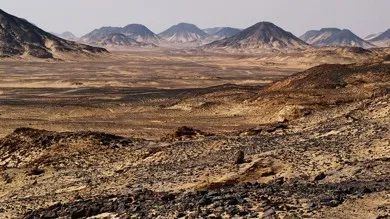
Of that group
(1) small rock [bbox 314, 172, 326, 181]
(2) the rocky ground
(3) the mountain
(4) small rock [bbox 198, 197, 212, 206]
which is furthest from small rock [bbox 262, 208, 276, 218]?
(3) the mountain

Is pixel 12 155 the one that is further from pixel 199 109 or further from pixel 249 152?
pixel 199 109

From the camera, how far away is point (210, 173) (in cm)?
1534

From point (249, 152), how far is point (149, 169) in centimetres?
349

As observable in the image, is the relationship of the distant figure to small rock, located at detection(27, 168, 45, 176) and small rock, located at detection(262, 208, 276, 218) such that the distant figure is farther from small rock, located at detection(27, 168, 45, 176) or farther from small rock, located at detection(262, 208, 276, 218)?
small rock, located at detection(27, 168, 45, 176)

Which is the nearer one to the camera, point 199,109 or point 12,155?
point 12,155

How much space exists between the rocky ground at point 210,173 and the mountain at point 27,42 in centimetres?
11097

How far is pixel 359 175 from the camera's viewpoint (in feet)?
41.0

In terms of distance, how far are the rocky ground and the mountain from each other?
364 ft

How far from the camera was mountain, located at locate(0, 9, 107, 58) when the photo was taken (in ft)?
432

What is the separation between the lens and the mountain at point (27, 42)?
13175cm

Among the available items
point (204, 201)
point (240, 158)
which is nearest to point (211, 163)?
point (240, 158)

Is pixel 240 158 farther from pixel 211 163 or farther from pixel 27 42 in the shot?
pixel 27 42

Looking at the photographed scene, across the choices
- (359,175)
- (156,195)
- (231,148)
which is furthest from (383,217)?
(231,148)

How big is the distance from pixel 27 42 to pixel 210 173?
13604cm
